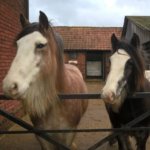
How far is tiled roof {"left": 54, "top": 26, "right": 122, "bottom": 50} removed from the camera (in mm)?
23375

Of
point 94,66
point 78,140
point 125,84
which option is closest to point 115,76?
point 125,84

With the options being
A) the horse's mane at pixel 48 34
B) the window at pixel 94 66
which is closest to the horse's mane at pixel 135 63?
the horse's mane at pixel 48 34

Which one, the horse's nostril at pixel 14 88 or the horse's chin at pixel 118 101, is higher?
the horse's nostril at pixel 14 88

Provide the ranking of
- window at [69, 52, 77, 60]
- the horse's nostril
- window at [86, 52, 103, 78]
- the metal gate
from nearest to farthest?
1. the horse's nostril
2. the metal gate
3. window at [86, 52, 103, 78]
4. window at [69, 52, 77, 60]

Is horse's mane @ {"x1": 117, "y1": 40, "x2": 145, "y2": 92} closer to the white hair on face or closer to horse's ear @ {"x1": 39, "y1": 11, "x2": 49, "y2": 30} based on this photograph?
the white hair on face

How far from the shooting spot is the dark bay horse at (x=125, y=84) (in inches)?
142

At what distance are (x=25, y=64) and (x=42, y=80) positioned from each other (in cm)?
36

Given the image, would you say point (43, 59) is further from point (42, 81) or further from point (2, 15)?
point (2, 15)

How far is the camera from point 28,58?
131 inches

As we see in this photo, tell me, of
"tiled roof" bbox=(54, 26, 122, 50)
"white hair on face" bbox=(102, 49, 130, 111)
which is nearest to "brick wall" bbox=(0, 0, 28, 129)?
"white hair on face" bbox=(102, 49, 130, 111)

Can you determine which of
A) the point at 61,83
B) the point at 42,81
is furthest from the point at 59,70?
the point at 42,81

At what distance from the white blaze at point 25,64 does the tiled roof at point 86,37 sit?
19.7 m

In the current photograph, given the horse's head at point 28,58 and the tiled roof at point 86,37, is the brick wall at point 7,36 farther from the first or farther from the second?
the tiled roof at point 86,37

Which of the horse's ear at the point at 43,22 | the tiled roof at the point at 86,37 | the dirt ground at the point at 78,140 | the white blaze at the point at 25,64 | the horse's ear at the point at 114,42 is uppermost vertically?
the tiled roof at the point at 86,37
